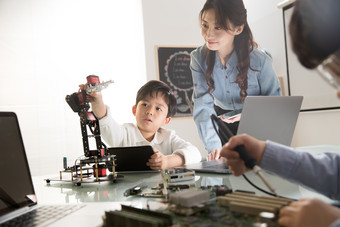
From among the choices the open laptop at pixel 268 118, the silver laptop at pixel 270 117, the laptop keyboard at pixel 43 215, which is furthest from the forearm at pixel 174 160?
the laptop keyboard at pixel 43 215

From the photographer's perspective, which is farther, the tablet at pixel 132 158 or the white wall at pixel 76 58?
A: the white wall at pixel 76 58

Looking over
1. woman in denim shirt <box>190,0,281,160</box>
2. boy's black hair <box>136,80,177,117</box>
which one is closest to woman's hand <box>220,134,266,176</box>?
boy's black hair <box>136,80,177,117</box>

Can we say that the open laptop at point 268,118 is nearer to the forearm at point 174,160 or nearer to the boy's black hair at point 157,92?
the forearm at point 174,160

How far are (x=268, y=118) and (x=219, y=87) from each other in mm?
1709

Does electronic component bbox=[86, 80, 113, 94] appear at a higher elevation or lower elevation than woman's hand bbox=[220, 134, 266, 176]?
higher

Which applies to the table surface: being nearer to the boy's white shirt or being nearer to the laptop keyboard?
the laptop keyboard

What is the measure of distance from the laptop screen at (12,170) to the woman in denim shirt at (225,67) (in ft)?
7.37

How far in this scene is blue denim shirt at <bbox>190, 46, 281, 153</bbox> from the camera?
297 centimetres

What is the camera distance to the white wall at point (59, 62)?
2824mm

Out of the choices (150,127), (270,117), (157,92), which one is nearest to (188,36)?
(157,92)

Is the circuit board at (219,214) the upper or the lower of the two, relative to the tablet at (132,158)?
upper

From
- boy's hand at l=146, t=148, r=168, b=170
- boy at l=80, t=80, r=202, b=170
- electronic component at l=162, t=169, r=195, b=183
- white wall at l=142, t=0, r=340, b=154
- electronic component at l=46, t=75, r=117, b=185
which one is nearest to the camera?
electronic component at l=162, t=169, r=195, b=183

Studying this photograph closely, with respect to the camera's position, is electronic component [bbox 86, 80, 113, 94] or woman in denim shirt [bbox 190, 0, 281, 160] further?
woman in denim shirt [bbox 190, 0, 281, 160]

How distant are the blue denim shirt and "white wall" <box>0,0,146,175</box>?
1.99 ft
